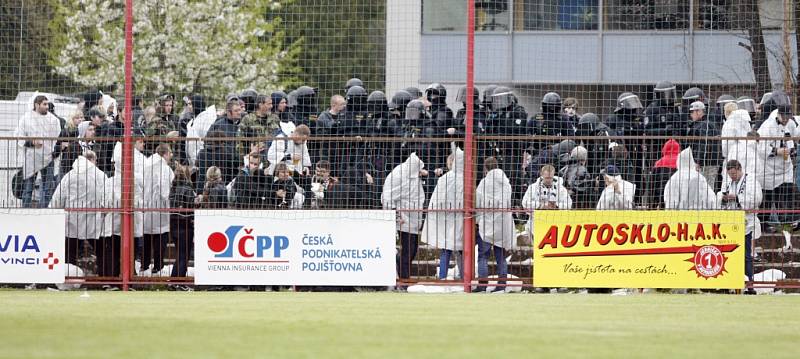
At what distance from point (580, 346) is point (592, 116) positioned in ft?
30.8

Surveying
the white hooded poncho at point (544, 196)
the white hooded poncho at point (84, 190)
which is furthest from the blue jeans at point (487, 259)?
the white hooded poncho at point (84, 190)

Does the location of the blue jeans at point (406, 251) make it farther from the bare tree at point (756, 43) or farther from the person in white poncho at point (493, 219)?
the bare tree at point (756, 43)

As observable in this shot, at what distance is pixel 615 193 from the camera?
17547 millimetres

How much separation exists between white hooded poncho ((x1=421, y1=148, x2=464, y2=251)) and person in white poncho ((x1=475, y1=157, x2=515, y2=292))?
0.25m

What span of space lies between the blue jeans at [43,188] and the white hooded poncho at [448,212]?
15.8ft

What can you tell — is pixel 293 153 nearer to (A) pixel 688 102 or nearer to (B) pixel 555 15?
(A) pixel 688 102

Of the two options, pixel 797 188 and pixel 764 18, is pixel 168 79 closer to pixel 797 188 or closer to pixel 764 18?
pixel 764 18

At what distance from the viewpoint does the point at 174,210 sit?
17250mm

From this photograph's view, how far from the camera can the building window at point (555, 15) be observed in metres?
25.6

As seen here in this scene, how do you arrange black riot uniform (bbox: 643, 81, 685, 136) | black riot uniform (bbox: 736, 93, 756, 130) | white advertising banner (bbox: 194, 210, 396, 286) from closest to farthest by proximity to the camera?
white advertising banner (bbox: 194, 210, 396, 286) < black riot uniform (bbox: 643, 81, 685, 136) < black riot uniform (bbox: 736, 93, 756, 130)

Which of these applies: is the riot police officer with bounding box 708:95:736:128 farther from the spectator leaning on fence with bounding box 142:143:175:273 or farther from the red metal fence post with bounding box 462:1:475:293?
the spectator leaning on fence with bounding box 142:143:175:273

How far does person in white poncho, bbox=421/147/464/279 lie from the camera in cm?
1717

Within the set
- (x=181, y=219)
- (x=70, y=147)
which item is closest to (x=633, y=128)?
(x=181, y=219)

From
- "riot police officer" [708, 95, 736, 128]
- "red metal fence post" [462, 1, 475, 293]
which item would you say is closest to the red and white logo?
"riot police officer" [708, 95, 736, 128]
